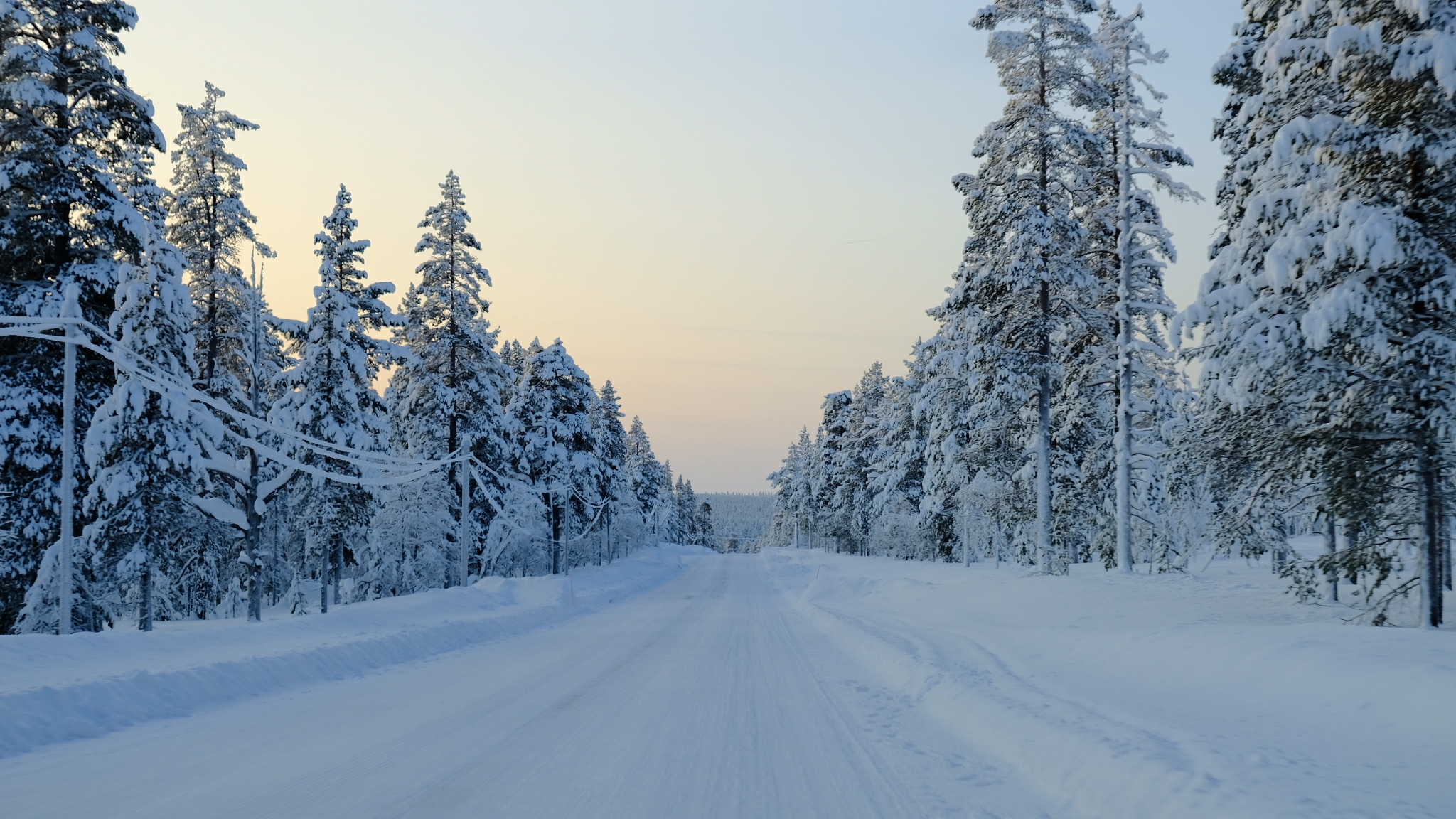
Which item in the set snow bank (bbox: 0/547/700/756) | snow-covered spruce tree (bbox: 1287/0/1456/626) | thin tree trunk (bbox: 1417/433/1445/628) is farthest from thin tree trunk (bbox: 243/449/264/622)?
thin tree trunk (bbox: 1417/433/1445/628)

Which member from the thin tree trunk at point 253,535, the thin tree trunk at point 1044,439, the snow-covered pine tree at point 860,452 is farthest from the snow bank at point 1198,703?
the snow-covered pine tree at point 860,452

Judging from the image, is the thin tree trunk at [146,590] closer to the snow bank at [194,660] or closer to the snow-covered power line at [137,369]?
the snow-covered power line at [137,369]

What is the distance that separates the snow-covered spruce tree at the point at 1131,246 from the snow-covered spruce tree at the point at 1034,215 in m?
0.78

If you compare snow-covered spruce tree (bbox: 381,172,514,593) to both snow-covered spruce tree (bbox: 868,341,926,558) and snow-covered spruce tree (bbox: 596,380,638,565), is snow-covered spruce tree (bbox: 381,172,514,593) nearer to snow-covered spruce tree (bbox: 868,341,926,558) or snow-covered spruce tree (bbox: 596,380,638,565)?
snow-covered spruce tree (bbox: 596,380,638,565)

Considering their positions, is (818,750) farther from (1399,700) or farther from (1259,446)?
(1259,446)

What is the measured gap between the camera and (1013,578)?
21.7 meters

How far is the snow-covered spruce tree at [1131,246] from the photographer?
73.5ft

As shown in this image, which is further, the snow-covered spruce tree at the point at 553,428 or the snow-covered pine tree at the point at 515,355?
the snow-covered pine tree at the point at 515,355

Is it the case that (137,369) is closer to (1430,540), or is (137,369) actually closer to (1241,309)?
(1241,309)

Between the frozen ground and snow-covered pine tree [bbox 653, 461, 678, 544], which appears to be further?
snow-covered pine tree [bbox 653, 461, 678, 544]

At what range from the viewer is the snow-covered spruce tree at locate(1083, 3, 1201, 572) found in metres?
22.4

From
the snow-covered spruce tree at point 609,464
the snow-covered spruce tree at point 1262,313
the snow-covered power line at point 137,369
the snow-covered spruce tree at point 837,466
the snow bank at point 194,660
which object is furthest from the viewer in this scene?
the snow-covered spruce tree at point 837,466

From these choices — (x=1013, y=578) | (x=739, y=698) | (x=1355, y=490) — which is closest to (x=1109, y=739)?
(x=739, y=698)

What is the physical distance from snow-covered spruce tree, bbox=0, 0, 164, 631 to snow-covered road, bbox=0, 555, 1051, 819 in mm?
10380
